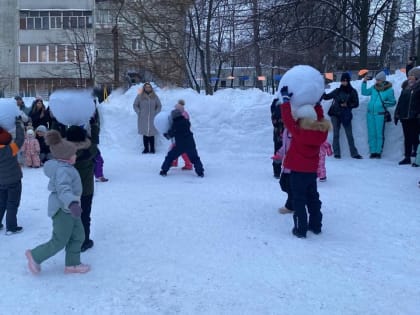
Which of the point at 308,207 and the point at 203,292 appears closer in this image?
the point at 203,292

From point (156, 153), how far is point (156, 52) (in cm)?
947

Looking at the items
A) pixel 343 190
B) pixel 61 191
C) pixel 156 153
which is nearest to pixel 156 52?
pixel 156 153

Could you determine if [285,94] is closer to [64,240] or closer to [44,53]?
[64,240]

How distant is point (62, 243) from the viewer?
4883mm

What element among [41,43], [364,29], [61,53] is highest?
[41,43]

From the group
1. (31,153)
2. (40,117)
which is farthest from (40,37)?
(31,153)

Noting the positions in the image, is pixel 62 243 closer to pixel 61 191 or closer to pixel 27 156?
pixel 61 191

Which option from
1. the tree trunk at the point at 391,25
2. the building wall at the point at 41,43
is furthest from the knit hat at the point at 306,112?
the building wall at the point at 41,43

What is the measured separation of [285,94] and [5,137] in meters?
3.39

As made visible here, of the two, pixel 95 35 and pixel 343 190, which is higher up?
pixel 95 35

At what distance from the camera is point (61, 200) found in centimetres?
481

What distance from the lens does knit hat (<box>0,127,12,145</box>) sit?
250 inches

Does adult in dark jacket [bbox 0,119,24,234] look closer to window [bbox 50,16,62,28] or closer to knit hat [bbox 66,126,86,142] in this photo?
knit hat [bbox 66,126,86,142]

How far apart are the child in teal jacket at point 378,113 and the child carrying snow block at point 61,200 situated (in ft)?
28.3
